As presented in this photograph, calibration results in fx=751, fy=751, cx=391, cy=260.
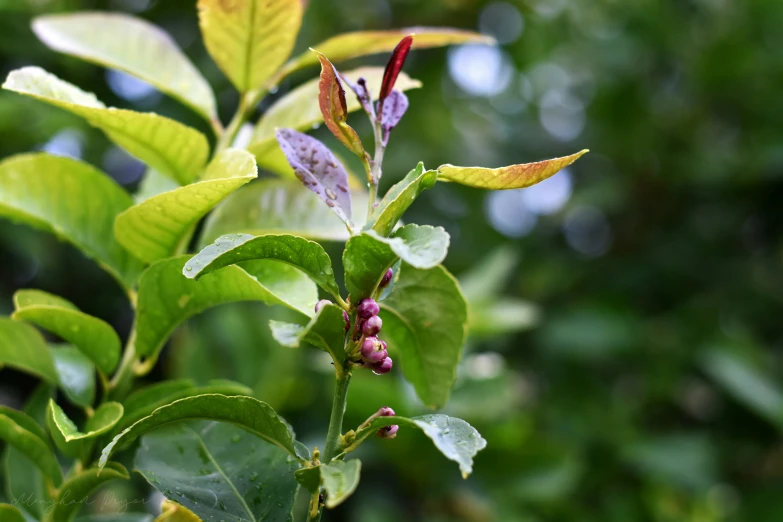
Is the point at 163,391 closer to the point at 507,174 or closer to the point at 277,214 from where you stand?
the point at 277,214

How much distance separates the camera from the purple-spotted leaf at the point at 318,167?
55 centimetres

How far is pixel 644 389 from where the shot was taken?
226cm

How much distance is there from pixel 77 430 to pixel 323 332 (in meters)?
0.25

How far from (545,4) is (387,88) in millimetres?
2002

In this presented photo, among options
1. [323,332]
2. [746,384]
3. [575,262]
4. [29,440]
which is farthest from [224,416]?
[575,262]

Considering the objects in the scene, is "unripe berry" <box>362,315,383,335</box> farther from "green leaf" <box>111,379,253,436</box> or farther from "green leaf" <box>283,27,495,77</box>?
"green leaf" <box>283,27,495,77</box>

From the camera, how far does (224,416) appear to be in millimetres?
534

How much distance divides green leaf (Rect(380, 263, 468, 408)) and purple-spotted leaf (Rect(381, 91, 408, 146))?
11 centimetres

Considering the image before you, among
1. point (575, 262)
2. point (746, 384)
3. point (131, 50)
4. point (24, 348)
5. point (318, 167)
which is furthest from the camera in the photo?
point (575, 262)

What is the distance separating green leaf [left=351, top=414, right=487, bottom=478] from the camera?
1.47ft

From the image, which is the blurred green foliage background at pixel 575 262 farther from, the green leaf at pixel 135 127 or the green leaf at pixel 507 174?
Result: the green leaf at pixel 507 174

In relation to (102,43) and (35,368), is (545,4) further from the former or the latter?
(35,368)

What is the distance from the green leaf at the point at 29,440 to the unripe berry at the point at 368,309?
12.8 inches

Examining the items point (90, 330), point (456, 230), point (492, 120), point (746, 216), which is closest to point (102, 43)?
point (90, 330)
